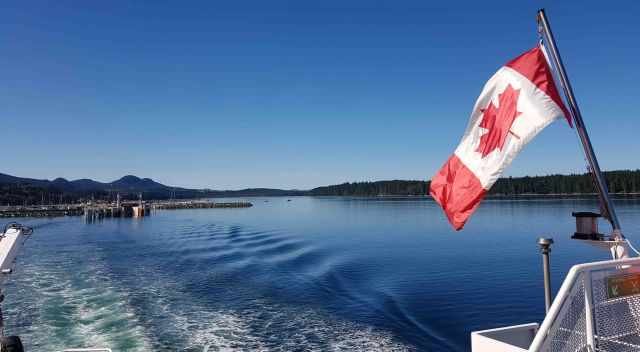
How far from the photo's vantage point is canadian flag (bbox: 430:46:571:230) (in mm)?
6223

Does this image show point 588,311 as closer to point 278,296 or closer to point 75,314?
point 278,296

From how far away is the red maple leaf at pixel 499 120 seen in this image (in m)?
6.49

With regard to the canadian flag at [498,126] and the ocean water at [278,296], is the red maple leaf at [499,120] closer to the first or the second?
the canadian flag at [498,126]

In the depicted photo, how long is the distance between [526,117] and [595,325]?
276 cm

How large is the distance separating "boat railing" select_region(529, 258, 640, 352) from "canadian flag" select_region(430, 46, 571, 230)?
1588mm

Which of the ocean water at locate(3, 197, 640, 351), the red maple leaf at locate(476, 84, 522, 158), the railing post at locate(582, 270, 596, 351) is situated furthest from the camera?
the ocean water at locate(3, 197, 640, 351)

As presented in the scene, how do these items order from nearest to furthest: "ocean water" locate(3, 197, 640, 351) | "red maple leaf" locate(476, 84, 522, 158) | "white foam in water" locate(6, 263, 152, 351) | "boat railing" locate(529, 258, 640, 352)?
"boat railing" locate(529, 258, 640, 352), "red maple leaf" locate(476, 84, 522, 158), "white foam in water" locate(6, 263, 152, 351), "ocean water" locate(3, 197, 640, 351)

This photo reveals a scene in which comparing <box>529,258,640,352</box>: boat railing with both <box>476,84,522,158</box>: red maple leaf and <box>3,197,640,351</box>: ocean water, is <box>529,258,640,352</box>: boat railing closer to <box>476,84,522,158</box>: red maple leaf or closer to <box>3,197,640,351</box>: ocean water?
<box>476,84,522,158</box>: red maple leaf

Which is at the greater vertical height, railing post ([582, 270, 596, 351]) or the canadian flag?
the canadian flag

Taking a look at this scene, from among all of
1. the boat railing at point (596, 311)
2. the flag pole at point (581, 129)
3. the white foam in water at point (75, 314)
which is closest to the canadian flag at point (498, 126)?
the flag pole at point (581, 129)

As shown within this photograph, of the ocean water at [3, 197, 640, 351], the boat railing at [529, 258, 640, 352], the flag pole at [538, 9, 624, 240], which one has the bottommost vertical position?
the ocean water at [3, 197, 640, 351]

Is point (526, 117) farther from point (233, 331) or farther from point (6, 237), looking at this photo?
point (233, 331)

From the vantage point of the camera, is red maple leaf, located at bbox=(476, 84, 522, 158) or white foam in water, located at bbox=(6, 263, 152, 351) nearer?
red maple leaf, located at bbox=(476, 84, 522, 158)

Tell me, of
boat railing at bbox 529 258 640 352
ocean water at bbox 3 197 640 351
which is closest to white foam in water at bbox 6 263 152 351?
ocean water at bbox 3 197 640 351
